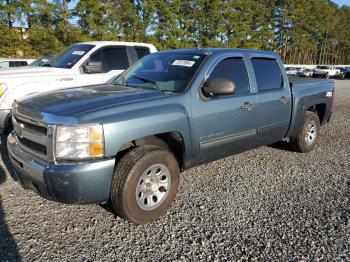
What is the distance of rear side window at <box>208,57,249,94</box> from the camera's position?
13.8ft

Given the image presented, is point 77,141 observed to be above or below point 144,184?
above

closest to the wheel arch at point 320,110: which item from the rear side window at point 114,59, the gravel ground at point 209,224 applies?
the gravel ground at point 209,224

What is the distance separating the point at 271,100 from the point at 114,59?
412cm

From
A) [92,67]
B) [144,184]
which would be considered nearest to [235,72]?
[144,184]

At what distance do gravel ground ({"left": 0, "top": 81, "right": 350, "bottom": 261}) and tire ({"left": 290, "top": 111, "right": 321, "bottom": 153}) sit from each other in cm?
92

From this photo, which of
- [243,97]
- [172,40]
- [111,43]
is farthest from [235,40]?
[243,97]

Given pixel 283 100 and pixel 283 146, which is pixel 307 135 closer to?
pixel 283 146

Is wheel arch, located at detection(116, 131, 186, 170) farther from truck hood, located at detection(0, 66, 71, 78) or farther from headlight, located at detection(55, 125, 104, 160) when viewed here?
truck hood, located at detection(0, 66, 71, 78)

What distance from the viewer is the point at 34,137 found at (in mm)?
3242

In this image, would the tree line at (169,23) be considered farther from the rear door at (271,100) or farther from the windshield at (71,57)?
the rear door at (271,100)

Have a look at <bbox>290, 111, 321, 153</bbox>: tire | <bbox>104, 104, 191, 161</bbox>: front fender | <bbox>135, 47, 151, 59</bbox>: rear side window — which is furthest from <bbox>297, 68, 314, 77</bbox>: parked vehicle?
<bbox>104, 104, 191, 161</bbox>: front fender

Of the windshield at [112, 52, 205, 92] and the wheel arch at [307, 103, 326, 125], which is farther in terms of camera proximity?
the wheel arch at [307, 103, 326, 125]

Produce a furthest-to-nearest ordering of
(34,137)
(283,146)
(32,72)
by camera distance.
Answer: (32,72)
(283,146)
(34,137)

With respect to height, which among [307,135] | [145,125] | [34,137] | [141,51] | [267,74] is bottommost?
[307,135]
